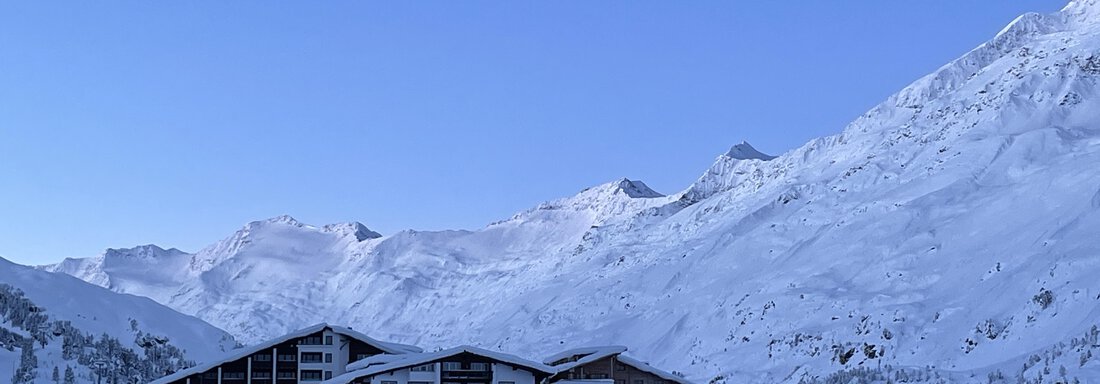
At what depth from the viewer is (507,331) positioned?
152 meters

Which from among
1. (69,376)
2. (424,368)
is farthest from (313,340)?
(69,376)

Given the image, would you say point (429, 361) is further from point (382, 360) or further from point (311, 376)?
point (311, 376)

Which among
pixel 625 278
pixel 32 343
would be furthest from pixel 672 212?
pixel 32 343

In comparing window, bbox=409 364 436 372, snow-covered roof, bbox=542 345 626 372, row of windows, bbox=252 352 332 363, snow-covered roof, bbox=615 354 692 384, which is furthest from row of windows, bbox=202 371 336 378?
snow-covered roof, bbox=615 354 692 384

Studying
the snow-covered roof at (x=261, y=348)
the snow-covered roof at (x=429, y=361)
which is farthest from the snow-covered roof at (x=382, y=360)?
the snow-covered roof at (x=261, y=348)

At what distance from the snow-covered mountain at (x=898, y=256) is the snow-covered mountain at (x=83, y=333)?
131 ft

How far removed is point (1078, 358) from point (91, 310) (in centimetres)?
7674

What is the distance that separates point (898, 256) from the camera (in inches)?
3954

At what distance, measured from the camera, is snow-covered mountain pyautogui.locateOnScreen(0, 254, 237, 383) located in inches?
3004

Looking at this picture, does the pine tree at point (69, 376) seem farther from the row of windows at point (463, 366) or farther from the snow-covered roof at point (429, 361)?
the row of windows at point (463, 366)

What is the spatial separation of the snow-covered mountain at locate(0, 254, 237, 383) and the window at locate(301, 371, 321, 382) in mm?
17034

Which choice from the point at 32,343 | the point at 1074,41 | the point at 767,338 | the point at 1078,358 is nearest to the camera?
the point at 1078,358

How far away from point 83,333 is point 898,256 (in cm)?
6206

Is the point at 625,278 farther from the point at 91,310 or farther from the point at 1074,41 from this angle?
the point at 91,310
